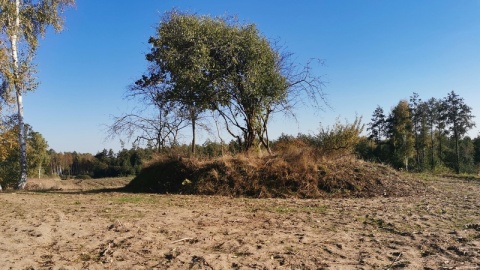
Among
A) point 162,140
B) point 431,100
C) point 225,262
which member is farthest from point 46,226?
point 431,100

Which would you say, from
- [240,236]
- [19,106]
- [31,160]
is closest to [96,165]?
[31,160]

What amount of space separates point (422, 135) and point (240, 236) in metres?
47.2

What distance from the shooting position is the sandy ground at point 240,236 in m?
4.95

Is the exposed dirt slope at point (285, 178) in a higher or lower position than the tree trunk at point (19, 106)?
lower

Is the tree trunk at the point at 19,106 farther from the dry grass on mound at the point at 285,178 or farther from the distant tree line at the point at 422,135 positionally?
the distant tree line at the point at 422,135

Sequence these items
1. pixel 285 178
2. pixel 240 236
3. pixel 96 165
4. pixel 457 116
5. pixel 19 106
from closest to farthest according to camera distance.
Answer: pixel 240 236 → pixel 285 178 → pixel 19 106 → pixel 457 116 → pixel 96 165

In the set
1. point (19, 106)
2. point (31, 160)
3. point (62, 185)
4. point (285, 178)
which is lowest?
point (62, 185)

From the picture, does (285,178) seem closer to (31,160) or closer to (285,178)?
(285,178)

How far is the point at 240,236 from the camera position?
617 cm

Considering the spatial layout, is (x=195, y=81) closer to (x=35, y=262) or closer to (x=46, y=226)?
(x=46, y=226)

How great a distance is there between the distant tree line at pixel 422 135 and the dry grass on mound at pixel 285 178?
29.5 metres

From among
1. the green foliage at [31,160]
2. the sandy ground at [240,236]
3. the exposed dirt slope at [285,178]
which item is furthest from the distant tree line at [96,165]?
the sandy ground at [240,236]

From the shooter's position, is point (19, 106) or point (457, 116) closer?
point (19, 106)

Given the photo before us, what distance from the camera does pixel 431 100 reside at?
47344 millimetres
